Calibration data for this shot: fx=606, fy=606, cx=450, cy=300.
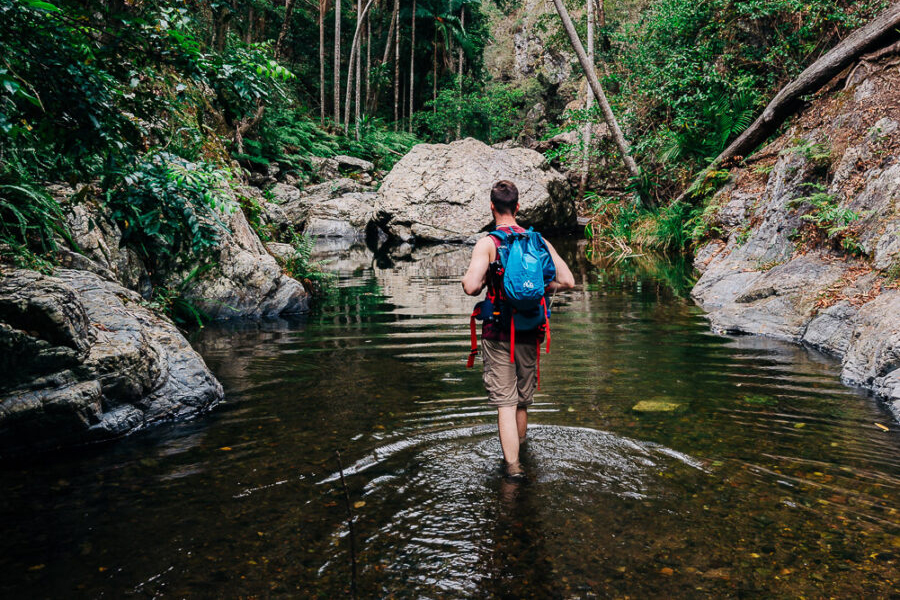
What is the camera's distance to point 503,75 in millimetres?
41156

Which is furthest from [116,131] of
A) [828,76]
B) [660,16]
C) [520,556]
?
[660,16]

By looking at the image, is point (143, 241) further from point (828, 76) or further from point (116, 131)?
point (828, 76)

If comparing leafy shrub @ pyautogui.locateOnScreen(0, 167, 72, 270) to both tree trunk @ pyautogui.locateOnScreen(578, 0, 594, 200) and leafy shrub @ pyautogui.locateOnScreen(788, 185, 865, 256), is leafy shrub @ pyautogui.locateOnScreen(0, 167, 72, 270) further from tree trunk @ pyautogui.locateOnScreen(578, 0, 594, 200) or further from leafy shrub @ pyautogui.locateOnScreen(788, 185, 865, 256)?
tree trunk @ pyautogui.locateOnScreen(578, 0, 594, 200)

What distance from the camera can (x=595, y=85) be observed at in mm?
15789

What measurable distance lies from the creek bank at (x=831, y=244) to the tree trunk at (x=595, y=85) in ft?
14.5

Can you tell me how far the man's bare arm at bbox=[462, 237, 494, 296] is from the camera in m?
3.67

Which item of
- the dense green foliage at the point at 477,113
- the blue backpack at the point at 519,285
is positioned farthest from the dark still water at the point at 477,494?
the dense green foliage at the point at 477,113

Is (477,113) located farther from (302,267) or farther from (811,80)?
(302,267)

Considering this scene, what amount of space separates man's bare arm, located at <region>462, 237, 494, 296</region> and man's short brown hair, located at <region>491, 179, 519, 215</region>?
271 mm

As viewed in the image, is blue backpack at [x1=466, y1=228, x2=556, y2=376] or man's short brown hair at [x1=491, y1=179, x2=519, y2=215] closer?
blue backpack at [x1=466, y1=228, x2=556, y2=376]

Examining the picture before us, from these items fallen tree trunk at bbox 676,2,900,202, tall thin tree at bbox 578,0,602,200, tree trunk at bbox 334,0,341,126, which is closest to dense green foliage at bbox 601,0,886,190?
fallen tree trunk at bbox 676,2,900,202

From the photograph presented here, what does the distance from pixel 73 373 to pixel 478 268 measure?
3056 millimetres

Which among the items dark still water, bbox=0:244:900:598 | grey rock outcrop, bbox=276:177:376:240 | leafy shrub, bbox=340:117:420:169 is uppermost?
leafy shrub, bbox=340:117:420:169

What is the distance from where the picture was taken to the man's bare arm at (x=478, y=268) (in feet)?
12.0
